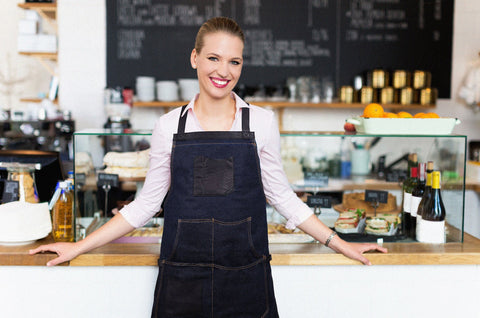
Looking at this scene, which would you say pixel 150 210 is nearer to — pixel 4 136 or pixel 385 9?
pixel 4 136

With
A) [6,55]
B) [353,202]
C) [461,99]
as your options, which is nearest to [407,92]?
[461,99]

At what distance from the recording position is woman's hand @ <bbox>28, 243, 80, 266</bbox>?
164cm

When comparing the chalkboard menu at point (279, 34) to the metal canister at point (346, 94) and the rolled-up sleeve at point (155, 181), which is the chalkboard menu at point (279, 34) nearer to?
the metal canister at point (346, 94)

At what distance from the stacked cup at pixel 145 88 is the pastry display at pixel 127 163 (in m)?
2.18

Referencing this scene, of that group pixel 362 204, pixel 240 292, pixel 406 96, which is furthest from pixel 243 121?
pixel 406 96

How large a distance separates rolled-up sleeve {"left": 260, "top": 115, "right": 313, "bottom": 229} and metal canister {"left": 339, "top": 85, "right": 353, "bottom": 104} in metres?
→ 2.96

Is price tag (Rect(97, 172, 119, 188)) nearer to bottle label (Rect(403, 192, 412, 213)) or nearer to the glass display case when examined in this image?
the glass display case

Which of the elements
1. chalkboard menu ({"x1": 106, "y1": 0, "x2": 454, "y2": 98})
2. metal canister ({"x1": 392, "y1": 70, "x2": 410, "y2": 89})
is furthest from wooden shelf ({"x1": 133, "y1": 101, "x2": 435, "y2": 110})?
chalkboard menu ({"x1": 106, "y1": 0, "x2": 454, "y2": 98})

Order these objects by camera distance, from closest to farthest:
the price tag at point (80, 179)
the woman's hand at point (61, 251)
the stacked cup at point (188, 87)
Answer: the woman's hand at point (61, 251) → the price tag at point (80, 179) → the stacked cup at point (188, 87)

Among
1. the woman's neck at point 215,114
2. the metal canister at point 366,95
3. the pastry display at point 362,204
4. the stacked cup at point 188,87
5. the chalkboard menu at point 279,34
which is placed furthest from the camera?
the chalkboard menu at point 279,34

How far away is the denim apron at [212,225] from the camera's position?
1.47 metres

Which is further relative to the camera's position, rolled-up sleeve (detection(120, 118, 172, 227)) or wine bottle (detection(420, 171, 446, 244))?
wine bottle (detection(420, 171, 446, 244))

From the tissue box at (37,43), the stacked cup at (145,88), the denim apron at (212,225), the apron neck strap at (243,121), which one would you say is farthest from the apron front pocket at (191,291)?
the tissue box at (37,43)

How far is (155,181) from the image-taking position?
1.53 m
